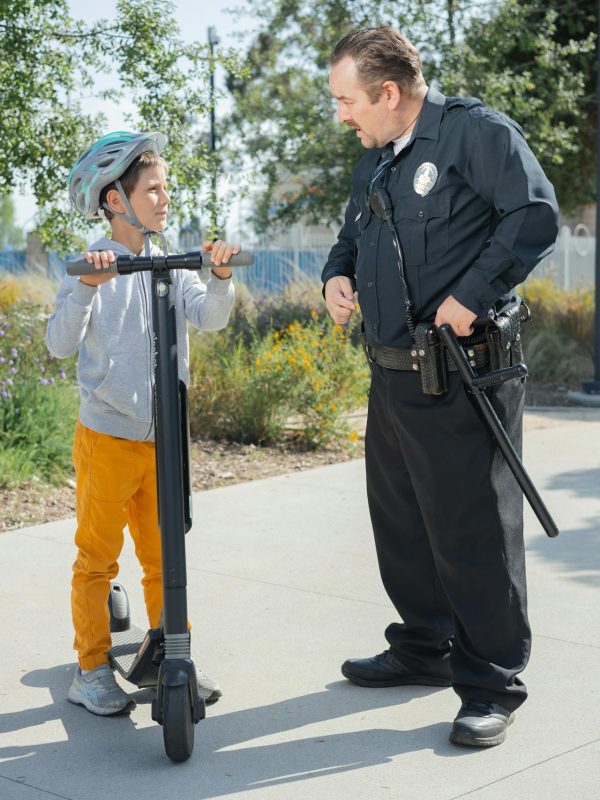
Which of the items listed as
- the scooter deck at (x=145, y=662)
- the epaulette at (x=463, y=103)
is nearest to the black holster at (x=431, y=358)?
the epaulette at (x=463, y=103)

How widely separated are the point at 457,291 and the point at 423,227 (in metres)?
0.25

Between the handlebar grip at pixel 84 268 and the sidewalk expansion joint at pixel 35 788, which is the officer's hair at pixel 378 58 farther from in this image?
the sidewalk expansion joint at pixel 35 788

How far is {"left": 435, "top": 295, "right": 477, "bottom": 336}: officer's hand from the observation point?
339 centimetres

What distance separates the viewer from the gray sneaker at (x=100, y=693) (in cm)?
374

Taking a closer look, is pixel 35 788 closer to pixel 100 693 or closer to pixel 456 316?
pixel 100 693

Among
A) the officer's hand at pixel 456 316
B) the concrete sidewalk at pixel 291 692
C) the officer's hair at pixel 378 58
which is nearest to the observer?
the concrete sidewalk at pixel 291 692

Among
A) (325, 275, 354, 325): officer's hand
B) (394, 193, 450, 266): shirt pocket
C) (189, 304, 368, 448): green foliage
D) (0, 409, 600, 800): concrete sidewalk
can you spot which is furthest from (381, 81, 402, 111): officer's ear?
(189, 304, 368, 448): green foliage

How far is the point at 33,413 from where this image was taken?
24.4 feet

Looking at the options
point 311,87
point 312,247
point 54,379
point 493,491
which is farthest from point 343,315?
point 312,247

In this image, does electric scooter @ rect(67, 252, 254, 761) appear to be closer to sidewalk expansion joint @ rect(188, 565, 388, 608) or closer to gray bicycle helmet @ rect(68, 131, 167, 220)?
gray bicycle helmet @ rect(68, 131, 167, 220)

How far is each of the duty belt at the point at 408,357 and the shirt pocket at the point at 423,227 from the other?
27cm

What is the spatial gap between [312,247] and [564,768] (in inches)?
652

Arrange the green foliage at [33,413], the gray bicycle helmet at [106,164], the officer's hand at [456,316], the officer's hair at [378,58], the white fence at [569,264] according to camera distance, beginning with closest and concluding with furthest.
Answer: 1. the officer's hand at [456,316]
2. the officer's hair at [378,58]
3. the gray bicycle helmet at [106,164]
4. the green foliage at [33,413]
5. the white fence at [569,264]

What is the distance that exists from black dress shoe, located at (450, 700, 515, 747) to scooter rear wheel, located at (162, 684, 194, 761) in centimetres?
77
